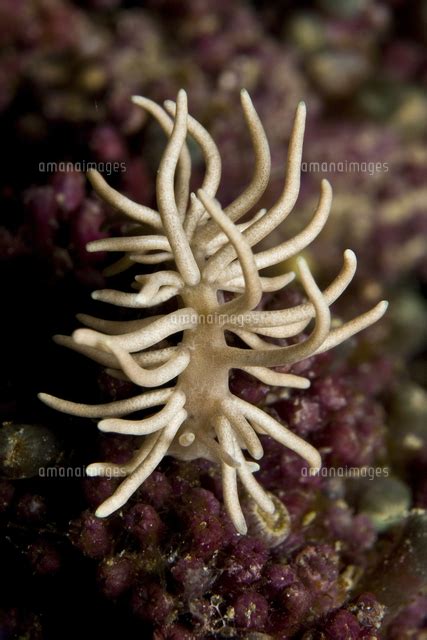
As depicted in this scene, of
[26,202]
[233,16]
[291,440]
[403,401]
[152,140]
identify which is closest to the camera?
[291,440]

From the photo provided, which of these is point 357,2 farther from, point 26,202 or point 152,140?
point 26,202

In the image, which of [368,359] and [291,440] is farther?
[368,359]

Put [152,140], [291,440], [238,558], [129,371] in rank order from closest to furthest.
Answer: [129,371]
[291,440]
[238,558]
[152,140]

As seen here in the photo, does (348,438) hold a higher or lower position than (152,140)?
lower

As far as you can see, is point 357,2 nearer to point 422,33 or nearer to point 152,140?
point 422,33

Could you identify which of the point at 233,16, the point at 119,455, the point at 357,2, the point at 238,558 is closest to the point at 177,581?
the point at 238,558

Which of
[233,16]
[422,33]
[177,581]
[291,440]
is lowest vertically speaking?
[177,581]
